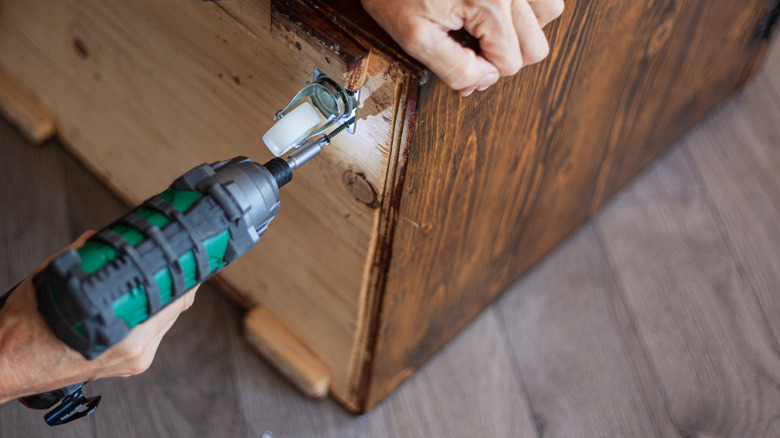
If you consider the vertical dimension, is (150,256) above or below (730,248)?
above

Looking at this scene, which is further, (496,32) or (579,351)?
(579,351)

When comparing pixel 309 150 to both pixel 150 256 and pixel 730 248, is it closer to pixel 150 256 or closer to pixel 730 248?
pixel 150 256

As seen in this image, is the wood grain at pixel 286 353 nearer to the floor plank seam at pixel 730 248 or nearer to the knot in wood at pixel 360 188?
the knot in wood at pixel 360 188

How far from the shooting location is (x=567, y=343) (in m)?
1.06

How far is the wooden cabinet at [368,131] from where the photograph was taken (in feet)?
2.06

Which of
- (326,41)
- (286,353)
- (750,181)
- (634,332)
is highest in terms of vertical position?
A: (326,41)

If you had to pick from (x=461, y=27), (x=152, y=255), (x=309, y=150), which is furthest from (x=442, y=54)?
(x=152, y=255)

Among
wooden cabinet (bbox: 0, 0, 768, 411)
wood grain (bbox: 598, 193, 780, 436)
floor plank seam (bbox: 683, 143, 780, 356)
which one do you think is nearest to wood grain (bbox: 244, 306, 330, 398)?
wooden cabinet (bbox: 0, 0, 768, 411)

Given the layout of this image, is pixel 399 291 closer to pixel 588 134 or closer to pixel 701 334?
pixel 588 134

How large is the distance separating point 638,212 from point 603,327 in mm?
241

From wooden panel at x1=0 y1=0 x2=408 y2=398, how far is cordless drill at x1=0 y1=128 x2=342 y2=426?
14cm

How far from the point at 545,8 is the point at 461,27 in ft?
0.26

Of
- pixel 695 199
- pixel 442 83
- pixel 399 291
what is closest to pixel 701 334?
pixel 695 199

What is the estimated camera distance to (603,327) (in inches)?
42.3
